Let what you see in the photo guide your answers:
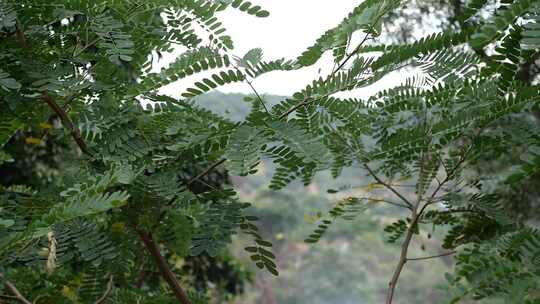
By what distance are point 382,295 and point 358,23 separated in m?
18.6

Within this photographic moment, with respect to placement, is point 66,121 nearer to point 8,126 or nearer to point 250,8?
point 8,126

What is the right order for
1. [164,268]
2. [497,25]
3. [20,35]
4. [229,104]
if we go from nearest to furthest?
[497,25] < [20,35] < [164,268] < [229,104]

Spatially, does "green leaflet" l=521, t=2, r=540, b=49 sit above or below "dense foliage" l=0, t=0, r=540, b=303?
Answer: above

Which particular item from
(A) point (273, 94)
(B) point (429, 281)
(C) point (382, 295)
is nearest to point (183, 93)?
(A) point (273, 94)

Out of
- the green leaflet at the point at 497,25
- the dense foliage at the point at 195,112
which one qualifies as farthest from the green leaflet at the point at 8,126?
the green leaflet at the point at 497,25

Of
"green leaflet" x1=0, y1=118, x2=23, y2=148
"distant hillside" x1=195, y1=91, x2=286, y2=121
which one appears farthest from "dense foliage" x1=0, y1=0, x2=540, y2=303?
"distant hillside" x1=195, y1=91, x2=286, y2=121

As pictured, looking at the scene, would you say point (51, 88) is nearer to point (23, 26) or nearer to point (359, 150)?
point (23, 26)

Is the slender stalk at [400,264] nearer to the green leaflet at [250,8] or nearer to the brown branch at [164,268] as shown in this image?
the brown branch at [164,268]

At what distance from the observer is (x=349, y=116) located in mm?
992

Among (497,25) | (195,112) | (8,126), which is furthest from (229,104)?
(497,25)

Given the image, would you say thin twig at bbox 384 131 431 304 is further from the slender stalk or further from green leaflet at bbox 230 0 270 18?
green leaflet at bbox 230 0 270 18

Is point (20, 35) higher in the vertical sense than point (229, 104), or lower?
higher

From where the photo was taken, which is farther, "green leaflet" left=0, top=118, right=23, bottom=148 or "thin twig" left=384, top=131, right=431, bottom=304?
"thin twig" left=384, top=131, right=431, bottom=304

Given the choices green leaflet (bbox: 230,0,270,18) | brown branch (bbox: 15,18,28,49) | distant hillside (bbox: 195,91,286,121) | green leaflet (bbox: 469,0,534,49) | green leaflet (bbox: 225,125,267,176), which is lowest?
distant hillside (bbox: 195,91,286,121)
